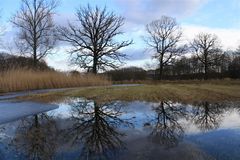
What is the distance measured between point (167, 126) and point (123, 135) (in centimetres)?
149

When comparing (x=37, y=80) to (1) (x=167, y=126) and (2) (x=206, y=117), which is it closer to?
(2) (x=206, y=117)

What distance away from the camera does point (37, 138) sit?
579cm

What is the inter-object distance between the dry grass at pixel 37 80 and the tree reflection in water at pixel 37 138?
1089 centimetres

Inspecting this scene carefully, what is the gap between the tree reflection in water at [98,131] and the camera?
16.0 feet

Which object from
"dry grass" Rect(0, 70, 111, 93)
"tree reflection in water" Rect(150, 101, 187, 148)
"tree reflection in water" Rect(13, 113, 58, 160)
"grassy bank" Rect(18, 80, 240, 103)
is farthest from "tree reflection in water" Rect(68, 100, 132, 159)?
"dry grass" Rect(0, 70, 111, 93)

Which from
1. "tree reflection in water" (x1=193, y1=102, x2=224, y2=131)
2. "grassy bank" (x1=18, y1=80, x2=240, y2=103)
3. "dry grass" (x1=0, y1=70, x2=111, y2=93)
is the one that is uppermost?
"dry grass" (x1=0, y1=70, x2=111, y2=93)

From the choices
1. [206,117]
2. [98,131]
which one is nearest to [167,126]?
[98,131]

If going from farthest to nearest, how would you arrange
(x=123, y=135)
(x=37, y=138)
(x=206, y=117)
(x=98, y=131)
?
(x=206, y=117) → (x=98, y=131) → (x=123, y=135) → (x=37, y=138)

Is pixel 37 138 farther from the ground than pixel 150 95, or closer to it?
closer to it

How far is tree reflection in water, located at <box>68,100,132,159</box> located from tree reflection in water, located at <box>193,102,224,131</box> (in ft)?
6.37

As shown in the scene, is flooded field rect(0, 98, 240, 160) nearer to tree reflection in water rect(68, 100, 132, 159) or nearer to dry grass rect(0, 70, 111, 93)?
tree reflection in water rect(68, 100, 132, 159)

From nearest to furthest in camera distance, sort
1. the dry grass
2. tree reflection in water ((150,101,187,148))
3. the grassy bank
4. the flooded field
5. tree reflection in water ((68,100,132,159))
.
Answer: the flooded field → tree reflection in water ((68,100,132,159)) → tree reflection in water ((150,101,187,148)) → the grassy bank → the dry grass

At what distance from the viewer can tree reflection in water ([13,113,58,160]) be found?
4.76 meters

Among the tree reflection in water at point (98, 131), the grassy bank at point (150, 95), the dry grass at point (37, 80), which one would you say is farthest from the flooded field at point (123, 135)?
the dry grass at point (37, 80)
